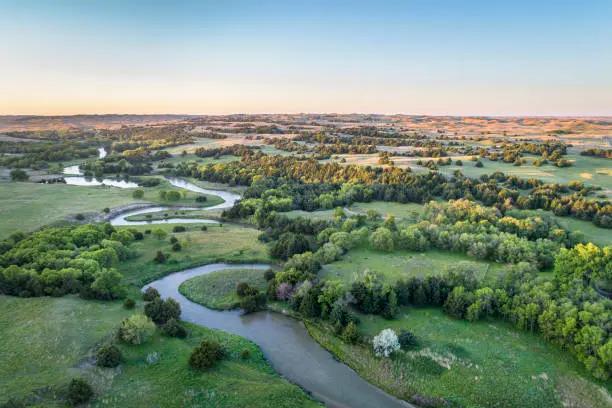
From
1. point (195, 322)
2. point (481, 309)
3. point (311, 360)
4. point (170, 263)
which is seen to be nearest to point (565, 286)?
point (481, 309)

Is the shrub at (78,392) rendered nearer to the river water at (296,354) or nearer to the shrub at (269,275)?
the river water at (296,354)

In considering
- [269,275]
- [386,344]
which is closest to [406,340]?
[386,344]

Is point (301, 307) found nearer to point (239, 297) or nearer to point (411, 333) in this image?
point (239, 297)

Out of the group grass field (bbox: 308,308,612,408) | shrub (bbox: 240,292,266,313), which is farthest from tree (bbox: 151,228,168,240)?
grass field (bbox: 308,308,612,408)

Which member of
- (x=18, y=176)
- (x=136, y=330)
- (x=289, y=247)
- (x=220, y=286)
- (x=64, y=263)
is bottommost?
(x=220, y=286)

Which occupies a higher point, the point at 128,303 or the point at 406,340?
the point at 128,303

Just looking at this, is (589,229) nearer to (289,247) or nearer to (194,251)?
(289,247)

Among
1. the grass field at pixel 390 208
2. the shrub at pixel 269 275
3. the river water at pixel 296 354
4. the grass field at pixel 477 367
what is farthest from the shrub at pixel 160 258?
the grass field at pixel 390 208
